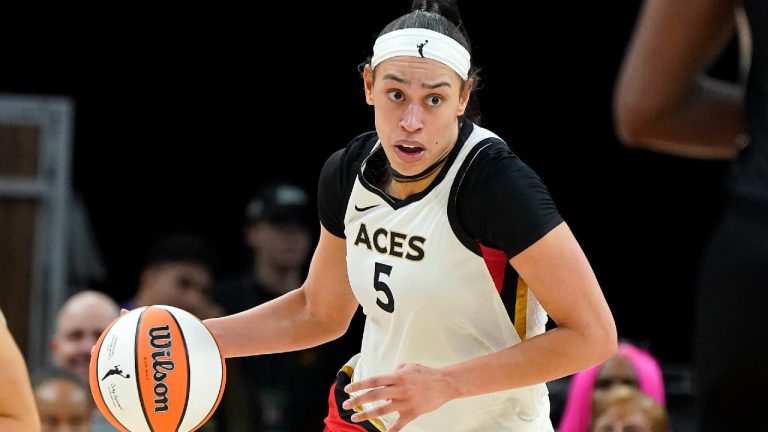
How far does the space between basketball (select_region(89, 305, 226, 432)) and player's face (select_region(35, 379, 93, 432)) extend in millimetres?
1714

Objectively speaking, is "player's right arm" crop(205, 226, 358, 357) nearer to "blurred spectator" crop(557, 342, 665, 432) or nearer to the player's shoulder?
the player's shoulder

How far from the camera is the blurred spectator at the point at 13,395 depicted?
3.47m

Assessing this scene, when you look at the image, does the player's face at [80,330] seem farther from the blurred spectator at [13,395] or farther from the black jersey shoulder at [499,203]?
the black jersey shoulder at [499,203]

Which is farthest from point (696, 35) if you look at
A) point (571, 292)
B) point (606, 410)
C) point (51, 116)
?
point (51, 116)

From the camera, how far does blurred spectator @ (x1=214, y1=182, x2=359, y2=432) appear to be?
6.17 m

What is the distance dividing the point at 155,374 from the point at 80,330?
107 inches

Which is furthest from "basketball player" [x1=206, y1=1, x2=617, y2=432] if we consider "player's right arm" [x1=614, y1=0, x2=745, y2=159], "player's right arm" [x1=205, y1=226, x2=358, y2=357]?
"player's right arm" [x1=614, y1=0, x2=745, y2=159]

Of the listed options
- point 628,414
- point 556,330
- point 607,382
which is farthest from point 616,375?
point 556,330

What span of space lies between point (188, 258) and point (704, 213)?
3186mm

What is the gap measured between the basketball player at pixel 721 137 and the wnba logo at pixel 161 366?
1.75 m

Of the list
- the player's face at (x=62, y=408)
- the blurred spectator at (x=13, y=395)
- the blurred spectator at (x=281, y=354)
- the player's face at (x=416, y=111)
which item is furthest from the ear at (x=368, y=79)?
the blurred spectator at (x=281, y=354)

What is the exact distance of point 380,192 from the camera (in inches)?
135

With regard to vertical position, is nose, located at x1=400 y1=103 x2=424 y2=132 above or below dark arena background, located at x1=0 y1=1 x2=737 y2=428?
above

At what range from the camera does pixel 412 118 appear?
3.21 meters
